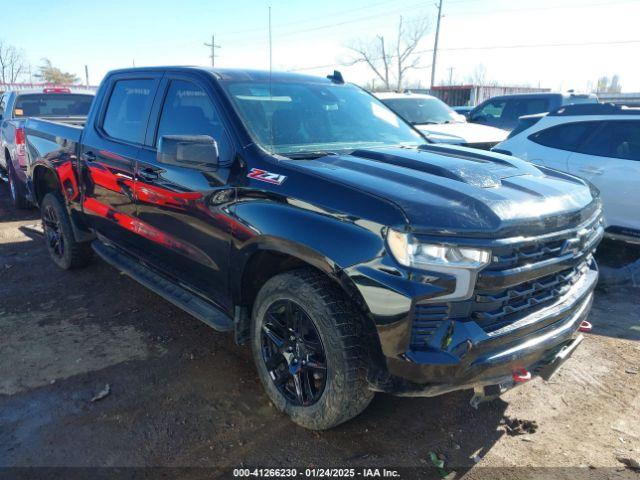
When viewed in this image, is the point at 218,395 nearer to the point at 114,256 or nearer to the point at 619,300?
the point at 114,256

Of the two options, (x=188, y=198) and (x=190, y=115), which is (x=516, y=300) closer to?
Answer: (x=188, y=198)

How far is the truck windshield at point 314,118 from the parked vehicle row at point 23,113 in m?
5.06

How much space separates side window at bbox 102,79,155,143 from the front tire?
1851mm

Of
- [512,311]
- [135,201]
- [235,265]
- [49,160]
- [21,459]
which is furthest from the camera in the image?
[49,160]

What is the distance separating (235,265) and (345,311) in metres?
0.80

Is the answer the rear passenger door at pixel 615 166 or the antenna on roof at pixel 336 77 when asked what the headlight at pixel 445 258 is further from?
the rear passenger door at pixel 615 166

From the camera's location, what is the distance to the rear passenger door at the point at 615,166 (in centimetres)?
512

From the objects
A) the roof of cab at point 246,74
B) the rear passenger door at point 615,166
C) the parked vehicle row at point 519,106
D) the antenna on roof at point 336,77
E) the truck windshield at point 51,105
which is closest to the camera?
the roof of cab at point 246,74

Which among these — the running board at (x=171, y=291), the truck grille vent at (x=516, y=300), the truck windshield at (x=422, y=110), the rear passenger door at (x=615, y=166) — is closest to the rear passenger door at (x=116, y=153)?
the running board at (x=171, y=291)

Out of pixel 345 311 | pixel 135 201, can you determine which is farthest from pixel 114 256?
pixel 345 311

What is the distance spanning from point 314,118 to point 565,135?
3727 mm

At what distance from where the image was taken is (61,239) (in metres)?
5.22

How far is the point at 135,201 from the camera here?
12.3 ft

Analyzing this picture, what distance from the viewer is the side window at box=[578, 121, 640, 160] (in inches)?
209
